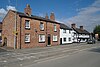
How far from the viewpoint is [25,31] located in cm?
2845

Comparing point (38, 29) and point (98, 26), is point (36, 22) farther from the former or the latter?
point (98, 26)

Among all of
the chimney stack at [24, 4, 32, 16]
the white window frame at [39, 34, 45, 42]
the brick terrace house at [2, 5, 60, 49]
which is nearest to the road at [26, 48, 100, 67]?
the brick terrace house at [2, 5, 60, 49]

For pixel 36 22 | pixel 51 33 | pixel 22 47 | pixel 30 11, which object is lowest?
pixel 22 47

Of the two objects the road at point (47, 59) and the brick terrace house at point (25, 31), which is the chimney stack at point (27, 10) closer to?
the brick terrace house at point (25, 31)

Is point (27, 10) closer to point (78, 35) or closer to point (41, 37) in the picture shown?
point (41, 37)

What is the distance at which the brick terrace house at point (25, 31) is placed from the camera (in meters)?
27.5

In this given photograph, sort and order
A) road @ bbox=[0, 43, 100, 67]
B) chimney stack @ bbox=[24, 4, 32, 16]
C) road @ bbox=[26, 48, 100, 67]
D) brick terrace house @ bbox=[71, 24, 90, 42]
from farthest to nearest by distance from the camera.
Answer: brick terrace house @ bbox=[71, 24, 90, 42]
chimney stack @ bbox=[24, 4, 32, 16]
road @ bbox=[0, 43, 100, 67]
road @ bbox=[26, 48, 100, 67]

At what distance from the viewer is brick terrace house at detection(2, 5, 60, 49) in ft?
90.2

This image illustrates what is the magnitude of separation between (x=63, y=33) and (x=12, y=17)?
20.2 m

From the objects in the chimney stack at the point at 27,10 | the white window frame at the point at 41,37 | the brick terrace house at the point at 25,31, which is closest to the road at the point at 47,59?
the brick terrace house at the point at 25,31

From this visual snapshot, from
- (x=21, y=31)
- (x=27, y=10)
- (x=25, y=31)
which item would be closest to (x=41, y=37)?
(x=25, y=31)

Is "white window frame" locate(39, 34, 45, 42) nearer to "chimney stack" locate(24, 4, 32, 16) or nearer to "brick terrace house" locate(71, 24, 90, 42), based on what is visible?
"chimney stack" locate(24, 4, 32, 16)

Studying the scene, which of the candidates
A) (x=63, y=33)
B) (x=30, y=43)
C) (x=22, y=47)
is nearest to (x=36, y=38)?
(x=30, y=43)

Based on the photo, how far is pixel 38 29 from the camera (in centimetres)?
3175
